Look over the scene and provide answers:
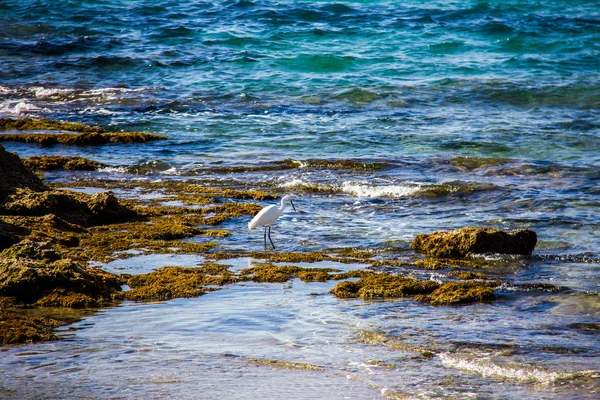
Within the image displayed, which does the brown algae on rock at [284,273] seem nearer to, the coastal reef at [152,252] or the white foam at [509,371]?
the coastal reef at [152,252]

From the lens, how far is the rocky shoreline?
6.29 metres

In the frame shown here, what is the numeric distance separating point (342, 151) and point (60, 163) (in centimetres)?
526

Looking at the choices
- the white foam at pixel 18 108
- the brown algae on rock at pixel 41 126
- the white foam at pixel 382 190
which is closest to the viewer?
the white foam at pixel 382 190

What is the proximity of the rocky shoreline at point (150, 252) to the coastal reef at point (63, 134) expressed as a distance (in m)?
4.25

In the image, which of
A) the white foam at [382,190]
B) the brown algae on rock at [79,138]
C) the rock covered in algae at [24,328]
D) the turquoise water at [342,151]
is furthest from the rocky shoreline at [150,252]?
the brown algae on rock at [79,138]

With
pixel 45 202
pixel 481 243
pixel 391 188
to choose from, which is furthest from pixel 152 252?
pixel 391 188

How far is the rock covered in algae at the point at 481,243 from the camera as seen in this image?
8086mm

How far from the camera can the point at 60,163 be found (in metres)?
13.0

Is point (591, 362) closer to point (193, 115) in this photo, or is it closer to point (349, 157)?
point (349, 157)

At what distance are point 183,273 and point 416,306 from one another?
2.30 m

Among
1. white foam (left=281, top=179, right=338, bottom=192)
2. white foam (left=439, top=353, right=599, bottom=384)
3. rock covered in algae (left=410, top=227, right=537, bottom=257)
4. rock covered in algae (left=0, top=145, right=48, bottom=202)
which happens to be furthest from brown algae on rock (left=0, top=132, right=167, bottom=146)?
white foam (left=439, top=353, right=599, bottom=384)

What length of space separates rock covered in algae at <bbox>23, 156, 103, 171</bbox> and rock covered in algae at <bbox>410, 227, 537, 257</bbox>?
7197 millimetres

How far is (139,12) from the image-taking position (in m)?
29.8

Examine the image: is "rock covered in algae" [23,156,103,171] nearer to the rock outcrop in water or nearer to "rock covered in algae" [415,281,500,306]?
the rock outcrop in water
